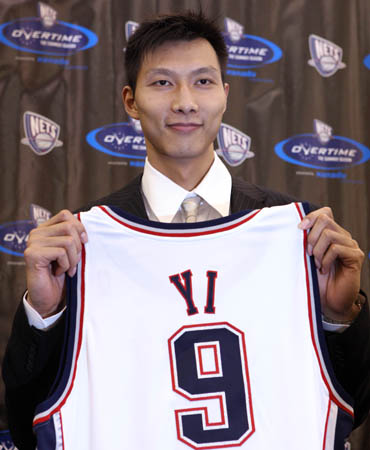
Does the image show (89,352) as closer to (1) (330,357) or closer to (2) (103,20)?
(1) (330,357)

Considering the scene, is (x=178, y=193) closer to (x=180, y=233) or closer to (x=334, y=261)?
(x=180, y=233)

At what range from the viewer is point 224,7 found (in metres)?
2.82

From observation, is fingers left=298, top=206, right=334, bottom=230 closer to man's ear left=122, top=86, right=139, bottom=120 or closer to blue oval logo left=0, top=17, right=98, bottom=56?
man's ear left=122, top=86, right=139, bottom=120

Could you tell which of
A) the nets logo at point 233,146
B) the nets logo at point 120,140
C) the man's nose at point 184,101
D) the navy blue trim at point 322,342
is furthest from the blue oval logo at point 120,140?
the navy blue trim at point 322,342

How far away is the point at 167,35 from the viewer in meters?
1.45

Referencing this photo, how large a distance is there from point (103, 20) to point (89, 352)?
6.34 ft

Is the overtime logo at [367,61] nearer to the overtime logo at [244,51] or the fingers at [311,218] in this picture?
the overtime logo at [244,51]

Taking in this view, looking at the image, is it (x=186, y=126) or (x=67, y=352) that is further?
(x=186, y=126)

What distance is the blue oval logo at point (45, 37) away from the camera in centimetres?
271

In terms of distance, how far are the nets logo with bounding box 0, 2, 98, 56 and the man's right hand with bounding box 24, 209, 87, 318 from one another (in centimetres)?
165

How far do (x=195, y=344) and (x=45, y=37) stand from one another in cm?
193

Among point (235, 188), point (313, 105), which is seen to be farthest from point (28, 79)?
point (235, 188)

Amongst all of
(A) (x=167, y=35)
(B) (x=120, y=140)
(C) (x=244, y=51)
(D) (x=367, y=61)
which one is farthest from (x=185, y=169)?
(D) (x=367, y=61)

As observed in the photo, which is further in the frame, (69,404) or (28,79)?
(28,79)
